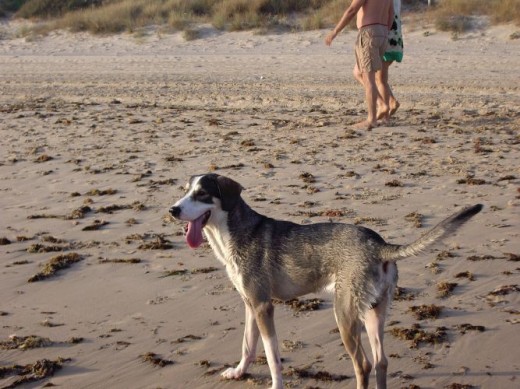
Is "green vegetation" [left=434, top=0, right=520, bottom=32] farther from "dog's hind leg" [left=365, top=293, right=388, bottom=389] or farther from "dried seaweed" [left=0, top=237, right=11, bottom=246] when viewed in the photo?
"dog's hind leg" [left=365, top=293, right=388, bottom=389]

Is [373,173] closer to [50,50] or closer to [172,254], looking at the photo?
[172,254]

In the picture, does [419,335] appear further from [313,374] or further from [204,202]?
[204,202]

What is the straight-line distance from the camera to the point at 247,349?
18.4ft

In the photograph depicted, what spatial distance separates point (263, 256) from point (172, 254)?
7.30ft

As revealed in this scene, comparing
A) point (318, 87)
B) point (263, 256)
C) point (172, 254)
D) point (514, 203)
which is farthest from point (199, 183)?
point (318, 87)

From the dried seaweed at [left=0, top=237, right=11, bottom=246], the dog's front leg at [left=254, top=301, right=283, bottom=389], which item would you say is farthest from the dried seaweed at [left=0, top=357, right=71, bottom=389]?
the dried seaweed at [left=0, top=237, right=11, bottom=246]

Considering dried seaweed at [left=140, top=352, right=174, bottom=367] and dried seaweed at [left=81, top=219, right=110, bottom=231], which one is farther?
dried seaweed at [left=81, top=219, right=110, bottom=231]

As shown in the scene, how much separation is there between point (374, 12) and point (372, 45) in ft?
1.38

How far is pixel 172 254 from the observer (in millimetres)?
7629

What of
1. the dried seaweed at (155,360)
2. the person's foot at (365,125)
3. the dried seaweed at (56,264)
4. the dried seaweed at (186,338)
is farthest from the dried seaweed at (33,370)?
the person's foot at (365,125)

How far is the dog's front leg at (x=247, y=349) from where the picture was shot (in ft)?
18.3

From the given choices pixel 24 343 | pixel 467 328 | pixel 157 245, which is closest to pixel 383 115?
pixel 157 245

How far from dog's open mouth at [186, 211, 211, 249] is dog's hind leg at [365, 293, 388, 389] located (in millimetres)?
1142

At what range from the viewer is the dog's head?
219 inches
